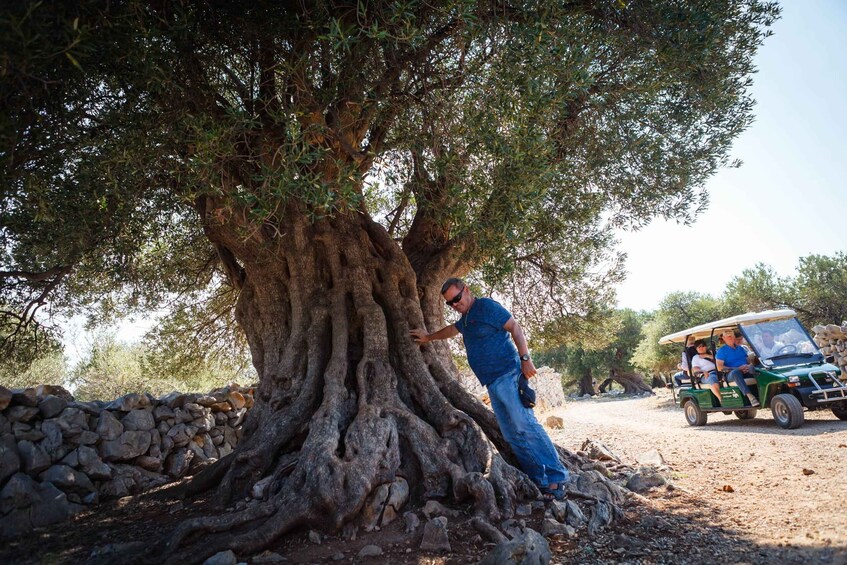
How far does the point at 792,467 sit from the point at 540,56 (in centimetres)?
561

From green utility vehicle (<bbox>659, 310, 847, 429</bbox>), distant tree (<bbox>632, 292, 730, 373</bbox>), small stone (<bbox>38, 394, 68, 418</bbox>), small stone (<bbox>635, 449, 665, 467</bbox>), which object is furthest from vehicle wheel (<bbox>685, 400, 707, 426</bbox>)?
distant tree (<bbox>632, 292, 730, 373</bbox>)

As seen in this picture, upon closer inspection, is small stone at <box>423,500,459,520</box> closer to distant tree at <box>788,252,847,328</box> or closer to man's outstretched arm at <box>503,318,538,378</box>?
man's outstretched arm at <box>503,318,538,378</box>

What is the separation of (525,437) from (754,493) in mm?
2458

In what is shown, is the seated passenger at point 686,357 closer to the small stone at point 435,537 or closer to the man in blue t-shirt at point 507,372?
the man in blue t-shirt at point 507,372

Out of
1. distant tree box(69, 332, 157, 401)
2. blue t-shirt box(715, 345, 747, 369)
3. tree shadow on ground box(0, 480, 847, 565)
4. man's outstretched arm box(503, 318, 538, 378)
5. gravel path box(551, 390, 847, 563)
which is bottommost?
gravel path box(551, 390, 847, 563)

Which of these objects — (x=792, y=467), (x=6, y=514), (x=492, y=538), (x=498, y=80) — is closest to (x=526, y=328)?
(x=792, y=467)

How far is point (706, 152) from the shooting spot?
8172mm

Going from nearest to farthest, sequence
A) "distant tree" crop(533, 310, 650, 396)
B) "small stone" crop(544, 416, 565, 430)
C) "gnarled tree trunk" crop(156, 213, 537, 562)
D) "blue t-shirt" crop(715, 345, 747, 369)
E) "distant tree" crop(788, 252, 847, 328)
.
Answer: "gnarled tree trunk" crop(156, 213, 537, 562) < "blue t-shirt" crop(715, 345, 747, 369) < "small stone" crop(544, 416, 565, 430) < "distant tree" crop(788, 252, 847, 328) < "distant tree" crop(533, 310, 650, 396)

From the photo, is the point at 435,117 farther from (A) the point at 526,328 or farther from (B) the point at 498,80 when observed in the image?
(A) the point at 526,328

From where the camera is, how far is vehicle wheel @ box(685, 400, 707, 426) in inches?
460

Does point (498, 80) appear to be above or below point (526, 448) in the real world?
above

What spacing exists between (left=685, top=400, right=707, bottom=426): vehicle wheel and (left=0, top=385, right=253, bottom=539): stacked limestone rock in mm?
9799

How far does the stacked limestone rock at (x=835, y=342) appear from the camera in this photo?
557 inches

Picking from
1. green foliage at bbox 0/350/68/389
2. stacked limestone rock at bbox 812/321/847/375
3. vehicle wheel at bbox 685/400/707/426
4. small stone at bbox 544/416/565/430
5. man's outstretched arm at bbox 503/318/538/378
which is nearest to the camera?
man's outstretched arm at bbox 503/318/538/378
